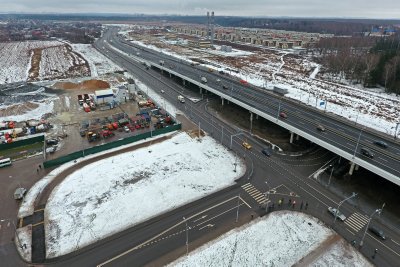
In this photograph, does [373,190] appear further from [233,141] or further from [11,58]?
[11,58]

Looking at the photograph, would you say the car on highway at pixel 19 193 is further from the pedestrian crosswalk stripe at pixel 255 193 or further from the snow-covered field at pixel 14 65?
the snow-covered field at pixel 14 65

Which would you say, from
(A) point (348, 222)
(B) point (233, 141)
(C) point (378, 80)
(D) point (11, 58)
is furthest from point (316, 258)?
(D) point (11, 58)

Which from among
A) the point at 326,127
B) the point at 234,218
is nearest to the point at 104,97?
the point at 234,218

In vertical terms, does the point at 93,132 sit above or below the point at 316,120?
below

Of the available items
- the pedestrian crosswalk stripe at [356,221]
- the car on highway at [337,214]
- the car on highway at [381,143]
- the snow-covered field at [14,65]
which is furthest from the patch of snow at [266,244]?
the snow-covered field at [14,65]

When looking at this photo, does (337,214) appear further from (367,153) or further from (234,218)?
(234,218)

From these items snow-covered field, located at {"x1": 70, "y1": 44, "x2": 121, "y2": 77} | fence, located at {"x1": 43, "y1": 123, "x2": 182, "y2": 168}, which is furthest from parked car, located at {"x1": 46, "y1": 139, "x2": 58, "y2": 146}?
snow-covered field, located at {"x1": 70, "y1": 44, "x2": 121, "y2": 77}
